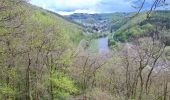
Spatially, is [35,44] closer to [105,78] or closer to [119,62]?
[119,62]

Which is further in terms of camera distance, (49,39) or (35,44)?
(49,39)

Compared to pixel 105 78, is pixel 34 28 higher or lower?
higher

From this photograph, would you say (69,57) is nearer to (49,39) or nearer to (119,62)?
(49,39)

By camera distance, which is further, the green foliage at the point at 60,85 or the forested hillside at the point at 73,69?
the green foliage at the point at 60,85

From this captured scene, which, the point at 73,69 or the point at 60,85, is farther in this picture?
the point at 73,69

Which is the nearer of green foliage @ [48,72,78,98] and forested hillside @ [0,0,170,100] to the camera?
forested hillside @ [0,0,170,100]

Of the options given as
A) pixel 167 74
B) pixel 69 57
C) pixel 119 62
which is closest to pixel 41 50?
pixel 69 57

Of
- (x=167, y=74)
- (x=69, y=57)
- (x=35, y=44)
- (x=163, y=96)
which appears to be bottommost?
(x=163, y=96)

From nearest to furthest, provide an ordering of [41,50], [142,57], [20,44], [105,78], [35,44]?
[20,44]
[35,44]
[41,50]
[142,57]
[105,78]

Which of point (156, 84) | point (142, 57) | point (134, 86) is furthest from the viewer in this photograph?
point (156, 84)
